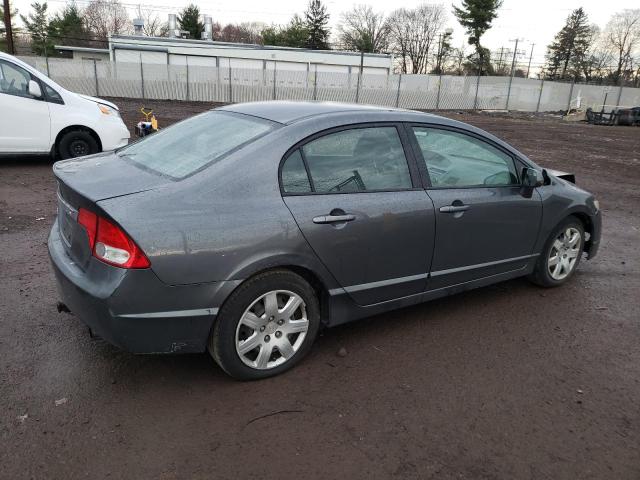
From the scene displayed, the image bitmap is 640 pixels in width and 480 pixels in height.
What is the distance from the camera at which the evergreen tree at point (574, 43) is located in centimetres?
7106

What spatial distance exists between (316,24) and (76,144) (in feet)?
218

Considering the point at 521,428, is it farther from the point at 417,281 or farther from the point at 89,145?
the point at 89,145

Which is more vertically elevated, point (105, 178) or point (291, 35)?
point (291, 35)

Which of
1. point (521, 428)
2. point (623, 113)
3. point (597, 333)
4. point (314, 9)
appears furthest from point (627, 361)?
point (314, 9)

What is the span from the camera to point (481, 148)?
404 centimetres

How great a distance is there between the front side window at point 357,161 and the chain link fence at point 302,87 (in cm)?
2907

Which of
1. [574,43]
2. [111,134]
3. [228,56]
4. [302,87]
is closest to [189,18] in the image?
[228,56]

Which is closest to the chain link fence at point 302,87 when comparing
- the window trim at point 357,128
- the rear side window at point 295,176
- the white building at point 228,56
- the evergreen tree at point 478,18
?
the white building at point 228,56

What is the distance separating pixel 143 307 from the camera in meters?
2.64

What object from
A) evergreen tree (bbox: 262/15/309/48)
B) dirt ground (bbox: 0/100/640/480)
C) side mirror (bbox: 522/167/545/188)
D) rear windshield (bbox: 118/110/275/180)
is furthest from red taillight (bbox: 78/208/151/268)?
evergreen tree (bbox: 262/15/309/48)

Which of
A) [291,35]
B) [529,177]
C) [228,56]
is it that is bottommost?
[529,177]

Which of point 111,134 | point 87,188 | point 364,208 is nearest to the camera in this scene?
point 87,188

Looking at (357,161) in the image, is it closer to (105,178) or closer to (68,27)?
(105,178)

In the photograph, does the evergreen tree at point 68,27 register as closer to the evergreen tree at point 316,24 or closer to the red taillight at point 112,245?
the evergreen tree at point 316,24
